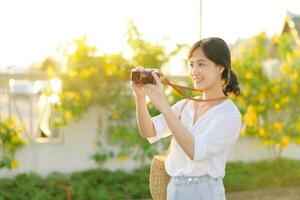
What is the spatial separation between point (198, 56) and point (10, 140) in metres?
3.79

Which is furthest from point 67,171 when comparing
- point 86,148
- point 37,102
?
point 37,102

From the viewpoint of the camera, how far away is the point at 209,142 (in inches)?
74.5

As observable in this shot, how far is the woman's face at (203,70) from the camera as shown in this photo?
199cm

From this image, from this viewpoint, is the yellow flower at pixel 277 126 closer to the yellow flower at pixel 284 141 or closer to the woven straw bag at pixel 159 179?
the yellow flower at pixel 284 141

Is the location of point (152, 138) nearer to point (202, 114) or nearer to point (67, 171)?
point (202, 114)

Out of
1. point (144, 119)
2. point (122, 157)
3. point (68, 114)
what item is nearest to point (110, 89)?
point (68, 114)

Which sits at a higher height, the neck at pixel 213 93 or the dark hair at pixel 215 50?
the dark hair at pixel 215 50

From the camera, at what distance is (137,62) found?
19.7 feet

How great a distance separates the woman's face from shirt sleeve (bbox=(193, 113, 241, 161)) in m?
0.14

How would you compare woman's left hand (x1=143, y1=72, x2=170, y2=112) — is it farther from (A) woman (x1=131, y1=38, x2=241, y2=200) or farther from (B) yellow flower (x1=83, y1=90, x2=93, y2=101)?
(B) yellow flower (x1=83, y1=90, x2=93, y2=101)

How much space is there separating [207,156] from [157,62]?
4175mm

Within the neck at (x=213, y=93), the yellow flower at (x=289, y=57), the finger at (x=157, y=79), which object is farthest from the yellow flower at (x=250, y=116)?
the finger at (x=157, y=79)

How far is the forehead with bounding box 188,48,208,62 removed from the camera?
199 centimetres

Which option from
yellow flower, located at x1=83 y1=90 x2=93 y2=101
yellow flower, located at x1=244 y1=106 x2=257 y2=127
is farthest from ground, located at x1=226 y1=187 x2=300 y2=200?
yellow flower, located at x1=83 y1=90 x2=93 y2=101
